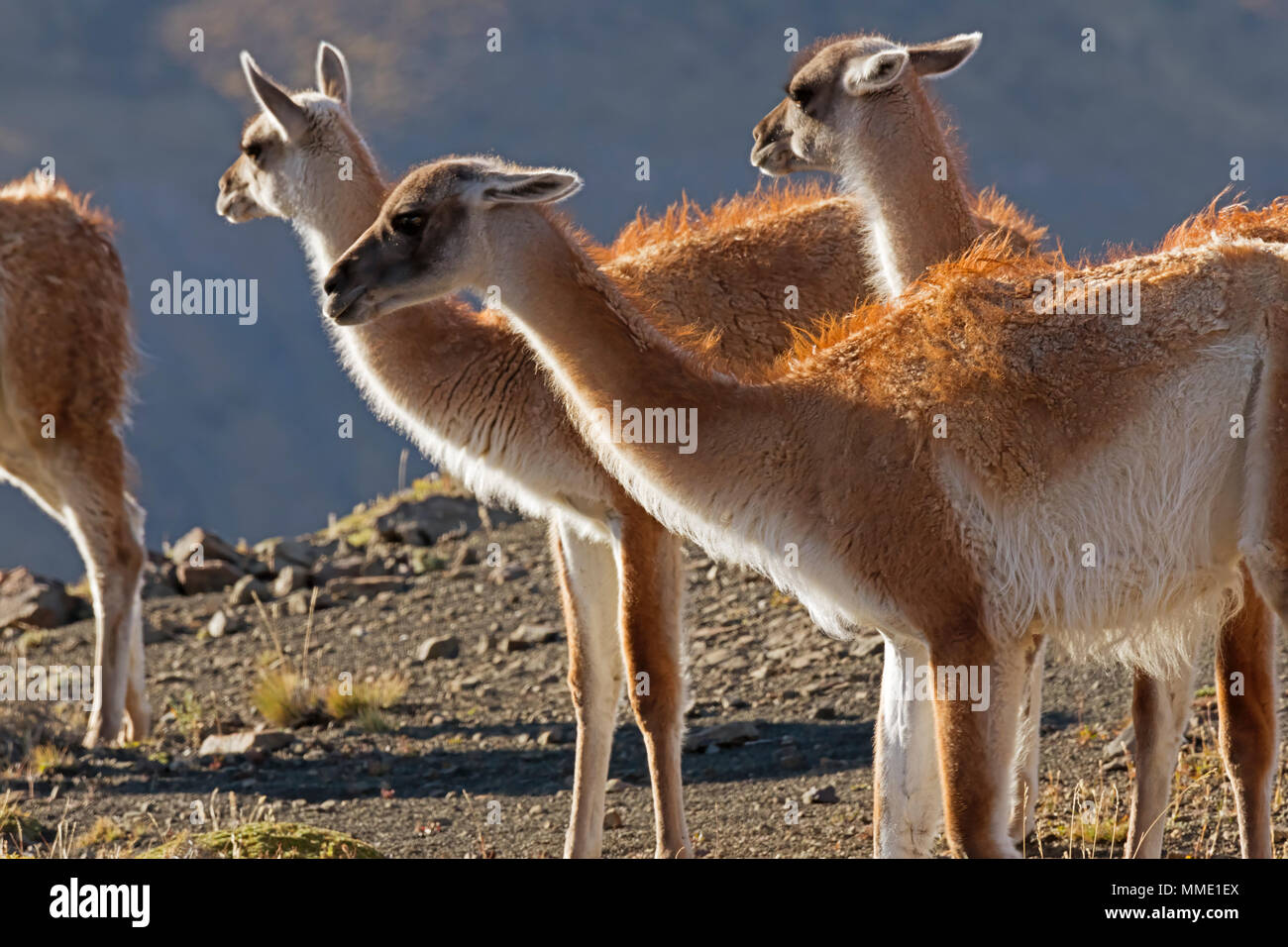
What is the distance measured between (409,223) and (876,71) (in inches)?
94.6

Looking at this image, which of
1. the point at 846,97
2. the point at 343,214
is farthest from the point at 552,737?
the point at 846,97

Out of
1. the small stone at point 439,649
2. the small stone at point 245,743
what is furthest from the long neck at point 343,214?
the small stone at point 439,649

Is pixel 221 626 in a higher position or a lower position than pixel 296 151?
lower

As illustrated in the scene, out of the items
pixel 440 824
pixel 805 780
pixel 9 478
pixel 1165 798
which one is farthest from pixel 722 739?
pixel 9 478

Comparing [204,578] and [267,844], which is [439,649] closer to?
[204,578]

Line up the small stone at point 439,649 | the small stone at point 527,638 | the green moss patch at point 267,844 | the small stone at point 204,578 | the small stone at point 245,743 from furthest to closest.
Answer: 1. the small stone at point 204,578
2. the small stone at point 439,649
3. the small stone at point 527,638
4. the small stone at point 245,743
5. the green moss patch at point 267,844

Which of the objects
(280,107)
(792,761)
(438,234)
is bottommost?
(792,761)

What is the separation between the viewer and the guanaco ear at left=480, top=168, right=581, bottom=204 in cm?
550

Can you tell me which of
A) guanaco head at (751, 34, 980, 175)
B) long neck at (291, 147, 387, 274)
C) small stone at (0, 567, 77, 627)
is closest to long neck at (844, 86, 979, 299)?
guanaco head at (751, 34, 980, 175)

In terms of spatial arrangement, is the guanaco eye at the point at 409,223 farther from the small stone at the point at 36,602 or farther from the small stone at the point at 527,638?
the small stone at the point at 36,602

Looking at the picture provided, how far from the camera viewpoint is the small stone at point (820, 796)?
7.57 metres

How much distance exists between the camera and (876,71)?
7.00 m

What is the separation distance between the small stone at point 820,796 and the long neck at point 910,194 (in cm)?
236
